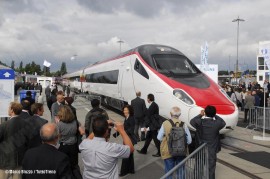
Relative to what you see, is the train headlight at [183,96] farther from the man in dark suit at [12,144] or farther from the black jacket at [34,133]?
the man in dark suit at [12,144]

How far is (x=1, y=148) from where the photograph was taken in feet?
17.4

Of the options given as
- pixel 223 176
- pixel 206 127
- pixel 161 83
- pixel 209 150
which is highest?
pixel 161 83

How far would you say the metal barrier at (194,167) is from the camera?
4.07m

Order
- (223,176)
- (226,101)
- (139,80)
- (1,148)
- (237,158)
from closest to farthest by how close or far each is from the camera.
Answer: (1,148), (223,176), (237,158), (226,101), (139,80)

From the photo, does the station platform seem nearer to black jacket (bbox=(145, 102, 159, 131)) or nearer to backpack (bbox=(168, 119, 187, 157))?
black jacket (bbox=(145, 102, 159, 131))

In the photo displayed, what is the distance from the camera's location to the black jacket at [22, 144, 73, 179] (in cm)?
338

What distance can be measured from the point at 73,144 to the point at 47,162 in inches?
108

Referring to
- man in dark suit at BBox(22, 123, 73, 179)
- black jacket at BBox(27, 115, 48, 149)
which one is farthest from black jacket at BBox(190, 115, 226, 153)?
man in dark suit at BBox(22, 123, 73, 179)

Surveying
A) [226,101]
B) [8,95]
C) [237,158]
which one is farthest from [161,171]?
[8,95]

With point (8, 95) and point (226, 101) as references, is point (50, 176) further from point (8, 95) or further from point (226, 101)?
point (226, 101)

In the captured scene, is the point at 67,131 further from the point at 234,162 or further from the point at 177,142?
the point at 234,162

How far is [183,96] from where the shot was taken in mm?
10797

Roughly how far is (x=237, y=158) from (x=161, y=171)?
2.53m

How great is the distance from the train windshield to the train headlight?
1.26 meters
